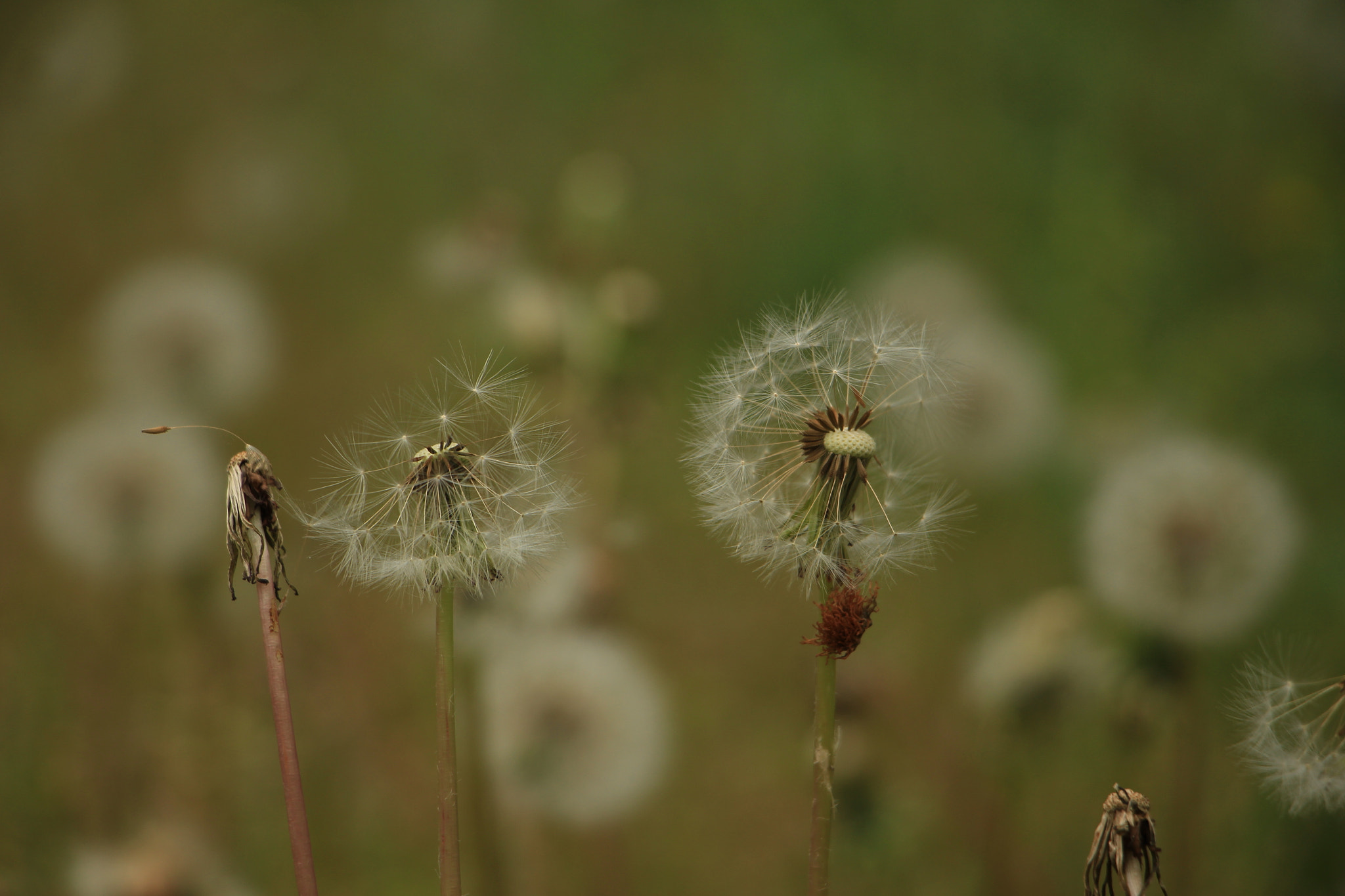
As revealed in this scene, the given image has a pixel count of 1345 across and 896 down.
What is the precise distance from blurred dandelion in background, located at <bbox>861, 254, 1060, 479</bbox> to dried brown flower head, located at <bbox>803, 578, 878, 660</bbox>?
87 cm

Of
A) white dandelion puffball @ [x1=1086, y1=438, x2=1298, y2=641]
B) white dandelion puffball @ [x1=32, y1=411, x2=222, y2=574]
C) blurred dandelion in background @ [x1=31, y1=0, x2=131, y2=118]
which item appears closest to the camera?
white dandelion puffball @ [x1=1086, y1=438, x2=1298, y2=641]

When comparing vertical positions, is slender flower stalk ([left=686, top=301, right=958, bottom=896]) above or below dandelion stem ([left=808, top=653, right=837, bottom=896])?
above

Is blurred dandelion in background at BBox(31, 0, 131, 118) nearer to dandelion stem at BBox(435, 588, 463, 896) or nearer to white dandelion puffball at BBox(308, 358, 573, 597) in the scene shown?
white dandelion puffball at BBox(308, 358, 573, 597)

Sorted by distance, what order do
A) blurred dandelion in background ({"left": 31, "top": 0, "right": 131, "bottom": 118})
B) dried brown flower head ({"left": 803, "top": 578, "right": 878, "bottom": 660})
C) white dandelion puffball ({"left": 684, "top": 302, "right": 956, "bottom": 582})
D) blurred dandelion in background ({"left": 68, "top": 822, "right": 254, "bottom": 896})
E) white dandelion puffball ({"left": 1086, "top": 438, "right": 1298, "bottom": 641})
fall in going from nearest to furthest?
dried brown flower head ({"left": 803, "top": 578, "right": 878, "bottom": 660}), white dandelion puffball ({"left": 684, "top": 302, "right": 956, "bottom": 582}), blurred dandelion in background ({"left": 68, "top": 822, "right": 254, "bottom": 896}), white dandelion puffball ({"left": 1086, "top": 438, "right": 1298, "bottom": 641}), blurred dandelion in background ({"left": 31, "top": 0, "right": 131, "bottom": 118})

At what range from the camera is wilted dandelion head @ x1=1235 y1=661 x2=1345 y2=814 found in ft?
1.58

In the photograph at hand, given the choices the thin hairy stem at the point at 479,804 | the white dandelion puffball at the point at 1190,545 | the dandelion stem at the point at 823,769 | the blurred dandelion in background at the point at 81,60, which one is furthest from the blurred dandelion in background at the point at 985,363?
the blurred dandelion in background at the point at 81,60

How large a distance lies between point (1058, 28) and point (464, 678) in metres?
1.21

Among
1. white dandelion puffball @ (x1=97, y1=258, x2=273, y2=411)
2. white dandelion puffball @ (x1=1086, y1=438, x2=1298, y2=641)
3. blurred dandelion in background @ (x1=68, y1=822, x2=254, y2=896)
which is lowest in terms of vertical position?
blurred dandelion in background @ (x1=68, y1=822, x2=254, y2=896)

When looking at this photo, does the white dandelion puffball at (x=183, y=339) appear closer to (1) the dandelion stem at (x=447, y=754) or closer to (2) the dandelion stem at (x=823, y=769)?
(1) the dandelion stem at (x=447, y=754)

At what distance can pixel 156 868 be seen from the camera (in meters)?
0.70

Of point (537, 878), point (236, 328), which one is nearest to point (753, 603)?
point (537, 878)

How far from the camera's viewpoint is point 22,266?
1.25 meters

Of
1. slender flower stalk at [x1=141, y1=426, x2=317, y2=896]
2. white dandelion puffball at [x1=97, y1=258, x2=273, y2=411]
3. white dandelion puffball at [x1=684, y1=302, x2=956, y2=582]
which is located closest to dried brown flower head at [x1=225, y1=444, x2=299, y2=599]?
slender flower stalk at [x1=141, y1=426, x2=317, y2=896]

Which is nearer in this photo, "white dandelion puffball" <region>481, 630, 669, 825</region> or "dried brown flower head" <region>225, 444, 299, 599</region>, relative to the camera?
"dried brown flower head" <region>225, 444, 299, 599</region>
